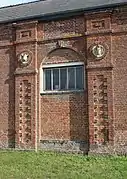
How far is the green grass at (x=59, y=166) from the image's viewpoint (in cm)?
1169

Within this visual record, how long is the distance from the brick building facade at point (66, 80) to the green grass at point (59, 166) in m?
0.83

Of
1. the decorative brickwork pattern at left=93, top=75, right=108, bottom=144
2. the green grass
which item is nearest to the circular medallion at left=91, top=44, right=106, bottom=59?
the decorative brickwork pattern at left=93, top=75, right=108, bottom=144

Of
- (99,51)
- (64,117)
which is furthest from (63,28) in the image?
(64,117)

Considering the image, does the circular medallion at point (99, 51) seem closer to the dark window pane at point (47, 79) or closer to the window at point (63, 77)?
the window at point (63, 77)

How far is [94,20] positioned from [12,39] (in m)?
4.10

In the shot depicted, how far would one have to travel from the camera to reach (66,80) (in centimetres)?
1570

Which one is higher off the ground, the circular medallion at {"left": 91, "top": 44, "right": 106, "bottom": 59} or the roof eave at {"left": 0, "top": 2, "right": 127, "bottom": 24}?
the roof eave at {"left": 0, "top": 2, "right": 127, "bottom": 24}

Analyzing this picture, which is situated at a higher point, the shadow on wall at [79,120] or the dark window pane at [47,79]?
the dark window pane at [47,79]

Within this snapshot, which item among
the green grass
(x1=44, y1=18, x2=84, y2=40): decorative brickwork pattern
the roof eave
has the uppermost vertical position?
the roof eave

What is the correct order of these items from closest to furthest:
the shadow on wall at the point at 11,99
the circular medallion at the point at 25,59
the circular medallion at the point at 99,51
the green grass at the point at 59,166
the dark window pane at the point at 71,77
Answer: the green grass at the point at 59,166 < the circular medallion at the point at 99,51 < the dark window pane at the point at 71,77 < the circular medallion at the point at 25,59 < the shadow on wall at the point at 11,99

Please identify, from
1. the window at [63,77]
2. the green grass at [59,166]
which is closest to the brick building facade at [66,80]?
the window at [63,77]

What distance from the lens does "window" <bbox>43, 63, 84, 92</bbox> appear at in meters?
15.4

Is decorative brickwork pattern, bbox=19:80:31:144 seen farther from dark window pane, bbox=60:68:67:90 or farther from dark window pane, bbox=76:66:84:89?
dark window pane, bbox=76:66:84:89

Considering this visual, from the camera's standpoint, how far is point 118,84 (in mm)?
14461
